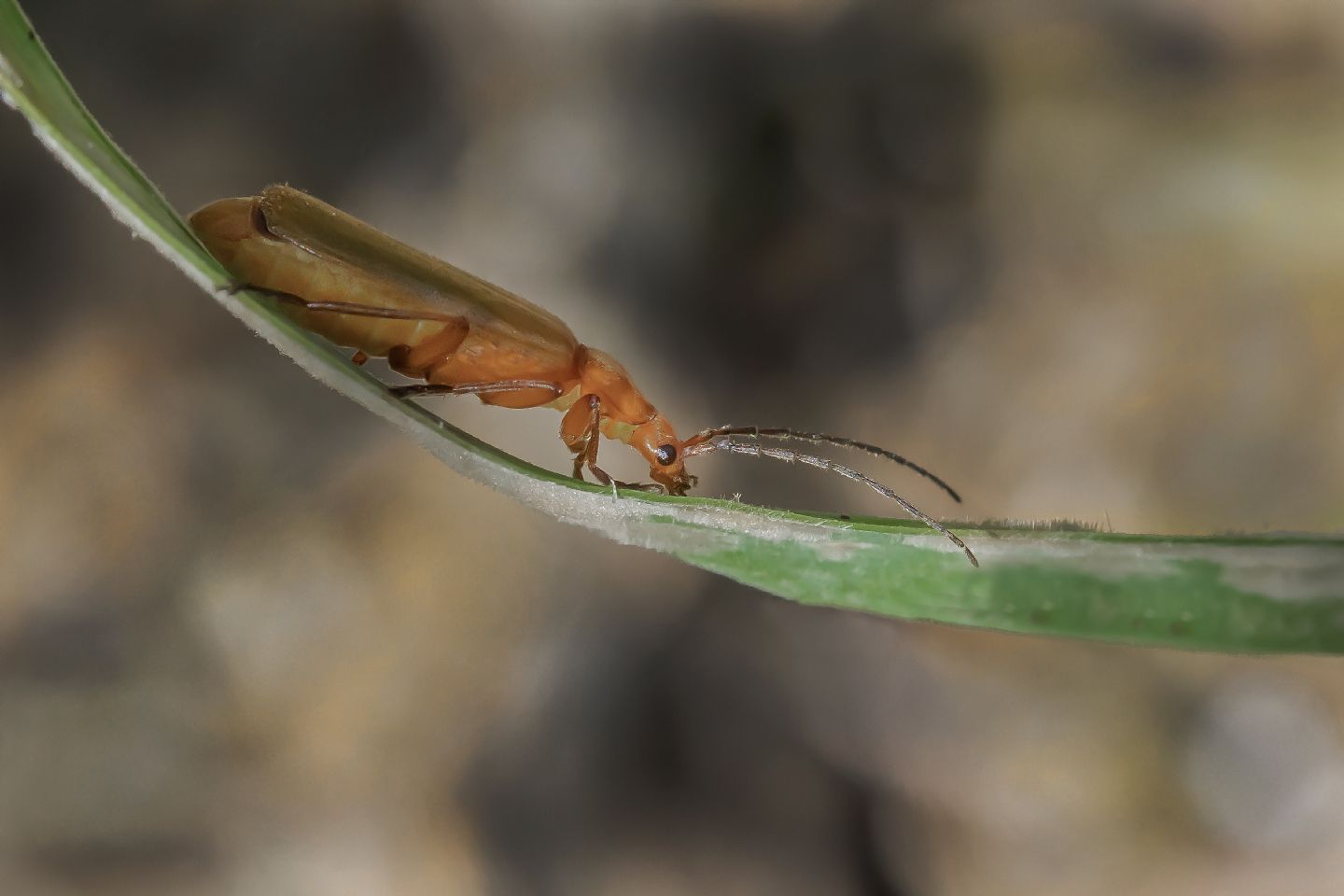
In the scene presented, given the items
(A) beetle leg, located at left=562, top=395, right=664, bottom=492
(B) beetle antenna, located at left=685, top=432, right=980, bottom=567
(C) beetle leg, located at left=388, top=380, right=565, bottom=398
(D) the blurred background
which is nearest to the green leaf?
(B) beetle antenna, located at left=685, top=432, right=980, bottom=567

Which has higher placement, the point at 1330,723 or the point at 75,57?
the point at 75,57

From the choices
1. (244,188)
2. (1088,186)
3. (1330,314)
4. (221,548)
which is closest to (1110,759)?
(1330,314)

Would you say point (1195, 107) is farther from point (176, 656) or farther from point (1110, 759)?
point (176, 656)

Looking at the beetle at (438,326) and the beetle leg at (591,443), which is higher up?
the beetle at (438,326)

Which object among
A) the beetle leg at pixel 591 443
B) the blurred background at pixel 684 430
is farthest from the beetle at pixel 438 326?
the blurred background at pixel 684 430

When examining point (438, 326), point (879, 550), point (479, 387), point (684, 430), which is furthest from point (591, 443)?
point (684, 430)

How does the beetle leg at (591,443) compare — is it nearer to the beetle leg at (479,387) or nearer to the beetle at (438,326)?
the beetle at (438,326)
